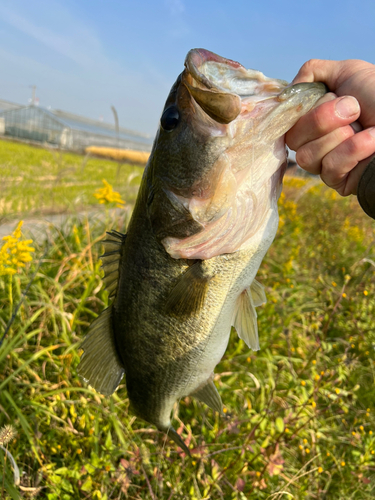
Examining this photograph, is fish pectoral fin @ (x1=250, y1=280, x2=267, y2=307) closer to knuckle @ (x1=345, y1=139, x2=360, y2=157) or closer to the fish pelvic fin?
the fish pelvic fin

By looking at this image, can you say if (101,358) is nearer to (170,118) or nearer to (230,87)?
(170,118)

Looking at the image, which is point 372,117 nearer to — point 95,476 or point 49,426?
point 95,476

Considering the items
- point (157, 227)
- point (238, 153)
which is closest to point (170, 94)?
point (238, 153)

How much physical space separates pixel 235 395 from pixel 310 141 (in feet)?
6.76

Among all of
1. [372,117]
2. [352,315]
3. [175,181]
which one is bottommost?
[352,315]

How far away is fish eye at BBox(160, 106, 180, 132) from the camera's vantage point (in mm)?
1259

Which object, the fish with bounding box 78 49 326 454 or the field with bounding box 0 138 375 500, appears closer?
the fish with bounding box 78 49 326 454

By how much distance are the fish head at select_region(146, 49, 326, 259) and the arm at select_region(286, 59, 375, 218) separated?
0.24ft

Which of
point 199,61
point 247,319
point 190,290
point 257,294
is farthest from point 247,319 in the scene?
point 199,61

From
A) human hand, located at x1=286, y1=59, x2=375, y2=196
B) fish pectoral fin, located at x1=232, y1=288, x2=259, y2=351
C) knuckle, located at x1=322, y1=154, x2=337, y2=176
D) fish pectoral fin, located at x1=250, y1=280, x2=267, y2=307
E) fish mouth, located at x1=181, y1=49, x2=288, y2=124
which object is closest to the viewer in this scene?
fish mouth, located at x1=181, y1=49, x2=288, y2=124

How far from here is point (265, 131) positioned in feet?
3.88

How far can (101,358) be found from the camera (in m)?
1.62

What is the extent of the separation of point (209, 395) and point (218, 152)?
117 cm

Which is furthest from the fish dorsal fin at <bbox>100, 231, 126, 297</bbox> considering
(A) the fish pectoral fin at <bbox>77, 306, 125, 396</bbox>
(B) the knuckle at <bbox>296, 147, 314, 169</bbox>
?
(B) the knuckle at <bbox>296, 147, 314, 169</bbox>
